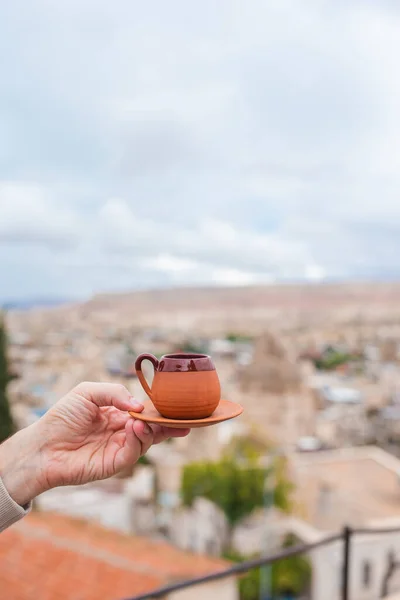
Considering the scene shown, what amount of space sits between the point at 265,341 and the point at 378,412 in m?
7.53

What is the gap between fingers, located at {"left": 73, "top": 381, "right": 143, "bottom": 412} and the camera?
1.24 metres

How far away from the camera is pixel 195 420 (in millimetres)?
1108

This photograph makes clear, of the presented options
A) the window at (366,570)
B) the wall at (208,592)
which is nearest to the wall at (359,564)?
the window at (366,570)

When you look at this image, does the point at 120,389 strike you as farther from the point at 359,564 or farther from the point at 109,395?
the point at 359,564

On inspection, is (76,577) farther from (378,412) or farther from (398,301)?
(398,301)

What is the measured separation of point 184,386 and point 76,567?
8.44 m

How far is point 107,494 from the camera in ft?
60.6

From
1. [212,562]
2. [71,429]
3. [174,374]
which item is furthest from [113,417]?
[212,562]

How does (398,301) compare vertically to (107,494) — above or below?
above

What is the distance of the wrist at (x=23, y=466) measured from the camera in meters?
1.25

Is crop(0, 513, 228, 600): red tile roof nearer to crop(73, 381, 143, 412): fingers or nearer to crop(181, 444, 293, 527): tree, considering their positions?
crop(73, 381, 143, 412): fingers

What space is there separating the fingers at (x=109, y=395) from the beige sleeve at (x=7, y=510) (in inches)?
9.9

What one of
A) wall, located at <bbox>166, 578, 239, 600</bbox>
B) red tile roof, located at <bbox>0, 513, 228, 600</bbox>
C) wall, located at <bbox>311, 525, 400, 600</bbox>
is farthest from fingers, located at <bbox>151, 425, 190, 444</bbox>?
wall, located at <bbox>311, 525, 400, 600</bbox>

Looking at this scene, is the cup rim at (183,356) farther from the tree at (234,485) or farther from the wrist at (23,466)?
the tree at (234,485)
